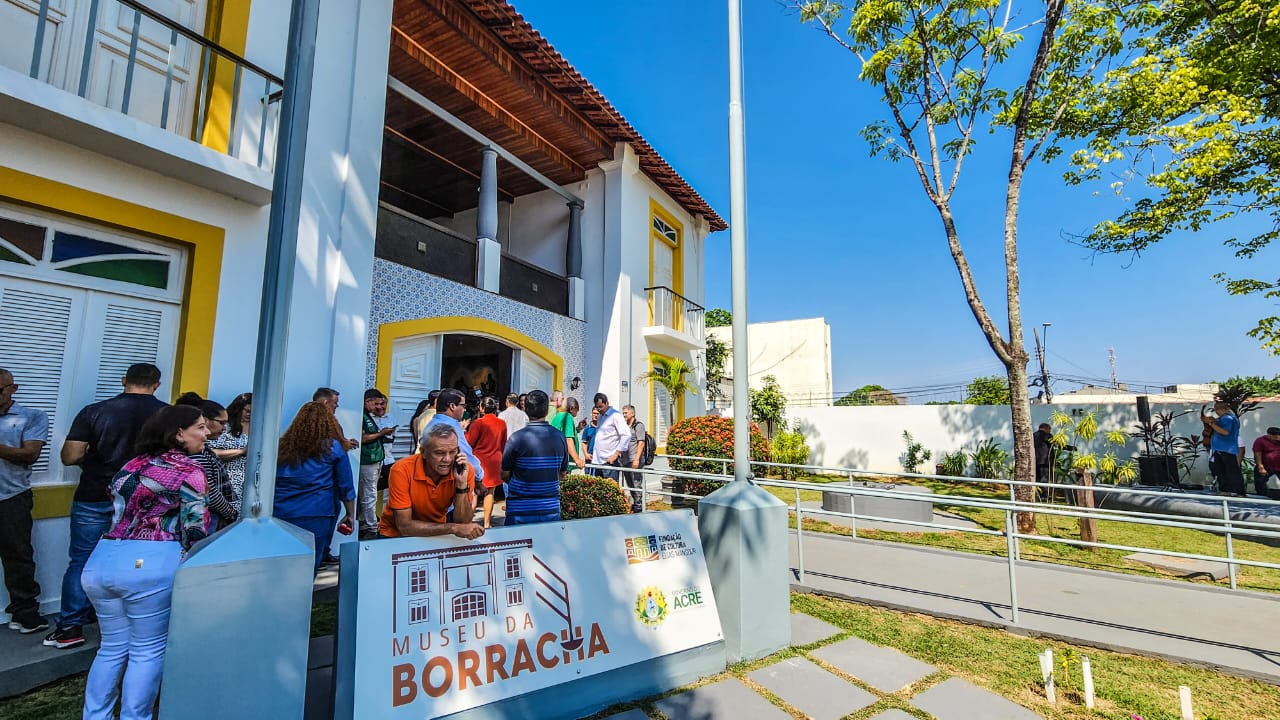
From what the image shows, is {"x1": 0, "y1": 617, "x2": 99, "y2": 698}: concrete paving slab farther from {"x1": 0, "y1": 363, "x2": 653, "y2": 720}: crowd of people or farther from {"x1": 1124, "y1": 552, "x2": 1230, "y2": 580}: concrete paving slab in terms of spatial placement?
{"x1": 1124, "y1": 552, "x2": 1230, "y2": 580}: concrete paving slab

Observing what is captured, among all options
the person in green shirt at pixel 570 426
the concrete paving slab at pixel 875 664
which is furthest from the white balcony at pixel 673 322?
the concrete paving slab at pixel 875 664

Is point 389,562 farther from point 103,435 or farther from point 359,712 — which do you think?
point 103,435

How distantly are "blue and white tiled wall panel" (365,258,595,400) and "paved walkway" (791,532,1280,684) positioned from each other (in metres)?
5.32

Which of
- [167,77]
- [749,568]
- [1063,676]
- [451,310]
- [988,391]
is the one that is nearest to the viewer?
[1063,676]

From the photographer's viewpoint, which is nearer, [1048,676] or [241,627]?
[241,627]

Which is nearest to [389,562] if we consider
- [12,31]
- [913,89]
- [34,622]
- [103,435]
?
[103,435]

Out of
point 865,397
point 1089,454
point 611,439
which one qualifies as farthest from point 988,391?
point 611,439

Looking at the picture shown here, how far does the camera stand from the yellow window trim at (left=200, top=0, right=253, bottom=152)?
182 inches

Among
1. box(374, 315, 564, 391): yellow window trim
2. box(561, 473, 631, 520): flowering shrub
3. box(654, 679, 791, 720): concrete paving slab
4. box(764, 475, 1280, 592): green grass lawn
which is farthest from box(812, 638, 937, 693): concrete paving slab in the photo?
box(374, 315, 564, 391): yellow window trim

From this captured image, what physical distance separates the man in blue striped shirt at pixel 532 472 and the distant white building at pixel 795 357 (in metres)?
27.6

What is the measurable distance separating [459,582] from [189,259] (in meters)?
3.96

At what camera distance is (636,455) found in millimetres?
7395

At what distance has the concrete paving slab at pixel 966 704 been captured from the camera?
105 inches

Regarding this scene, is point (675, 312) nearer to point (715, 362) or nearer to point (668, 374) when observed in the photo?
point (668, 374)
